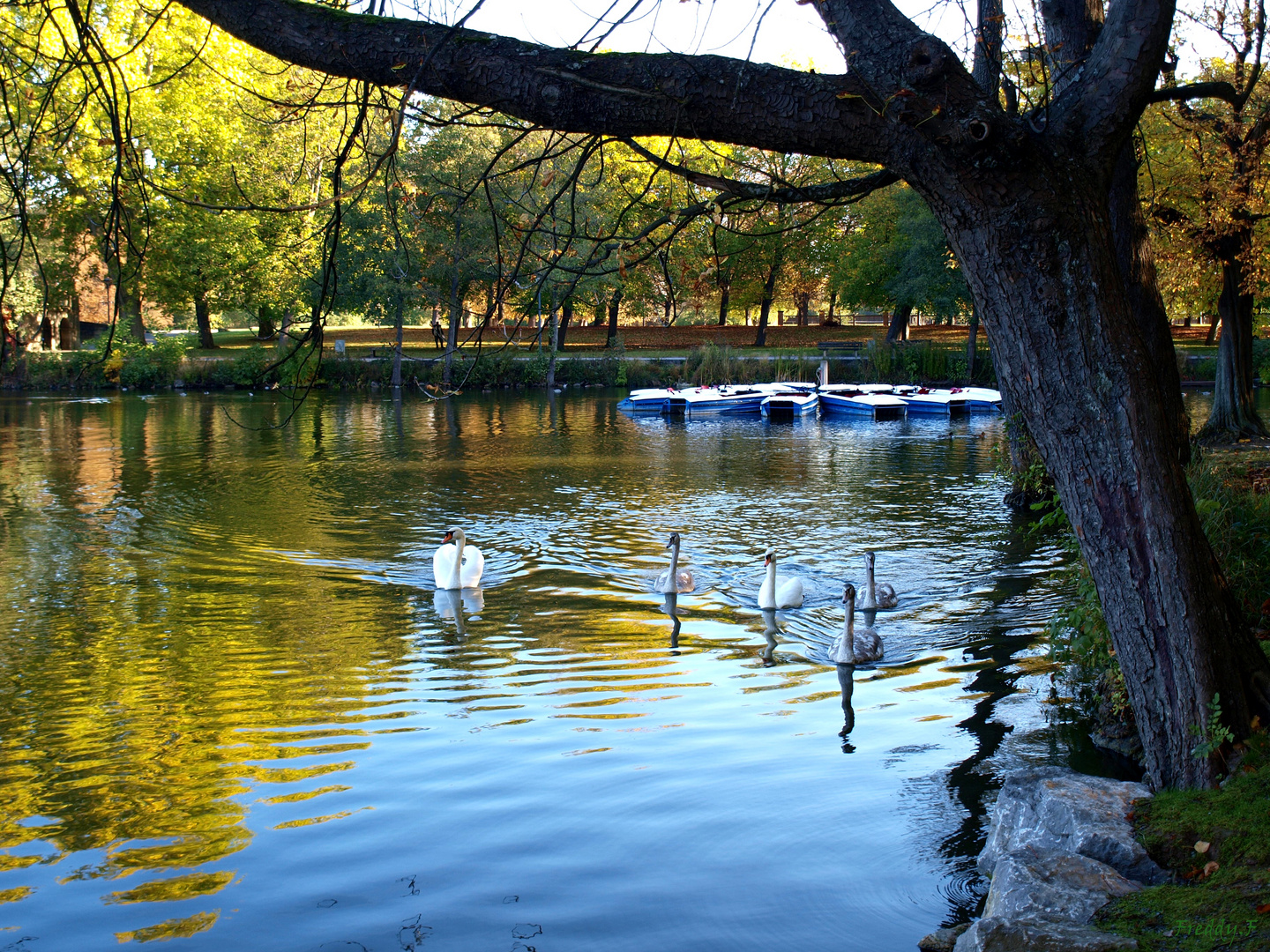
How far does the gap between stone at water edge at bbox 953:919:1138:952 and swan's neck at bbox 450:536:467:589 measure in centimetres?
860

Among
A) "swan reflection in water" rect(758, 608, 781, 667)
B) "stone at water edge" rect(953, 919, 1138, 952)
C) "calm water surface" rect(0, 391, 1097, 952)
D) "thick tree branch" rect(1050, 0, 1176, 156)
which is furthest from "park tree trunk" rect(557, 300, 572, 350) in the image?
"stone at water edge" rect(953, 919, 1138, 952)

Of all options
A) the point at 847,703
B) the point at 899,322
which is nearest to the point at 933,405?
the point at 899,322

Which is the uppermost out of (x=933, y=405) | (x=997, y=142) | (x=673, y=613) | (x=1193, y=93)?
(x=1193, y=93)

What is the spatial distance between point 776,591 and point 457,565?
3.70 metres

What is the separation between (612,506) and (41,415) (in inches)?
978

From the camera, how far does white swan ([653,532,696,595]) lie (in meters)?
11.7

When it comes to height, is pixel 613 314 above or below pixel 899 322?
above

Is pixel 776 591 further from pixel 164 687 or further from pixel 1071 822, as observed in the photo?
pixel 1071 822

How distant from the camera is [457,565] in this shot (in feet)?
38.6

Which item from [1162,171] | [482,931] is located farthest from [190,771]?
[1162,171]

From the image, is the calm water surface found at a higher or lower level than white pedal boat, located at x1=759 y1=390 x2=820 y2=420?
lower

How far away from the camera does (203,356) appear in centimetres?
4894

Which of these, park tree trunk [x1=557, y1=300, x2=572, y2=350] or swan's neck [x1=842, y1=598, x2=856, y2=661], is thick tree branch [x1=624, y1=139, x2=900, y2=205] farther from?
park tree trunk [x1=557, y1=300, x2=572, y2=350]

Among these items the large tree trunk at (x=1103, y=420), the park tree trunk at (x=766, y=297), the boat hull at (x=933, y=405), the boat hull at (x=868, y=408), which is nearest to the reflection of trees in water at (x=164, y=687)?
the large tree trunk at (x=1103, y=420)
